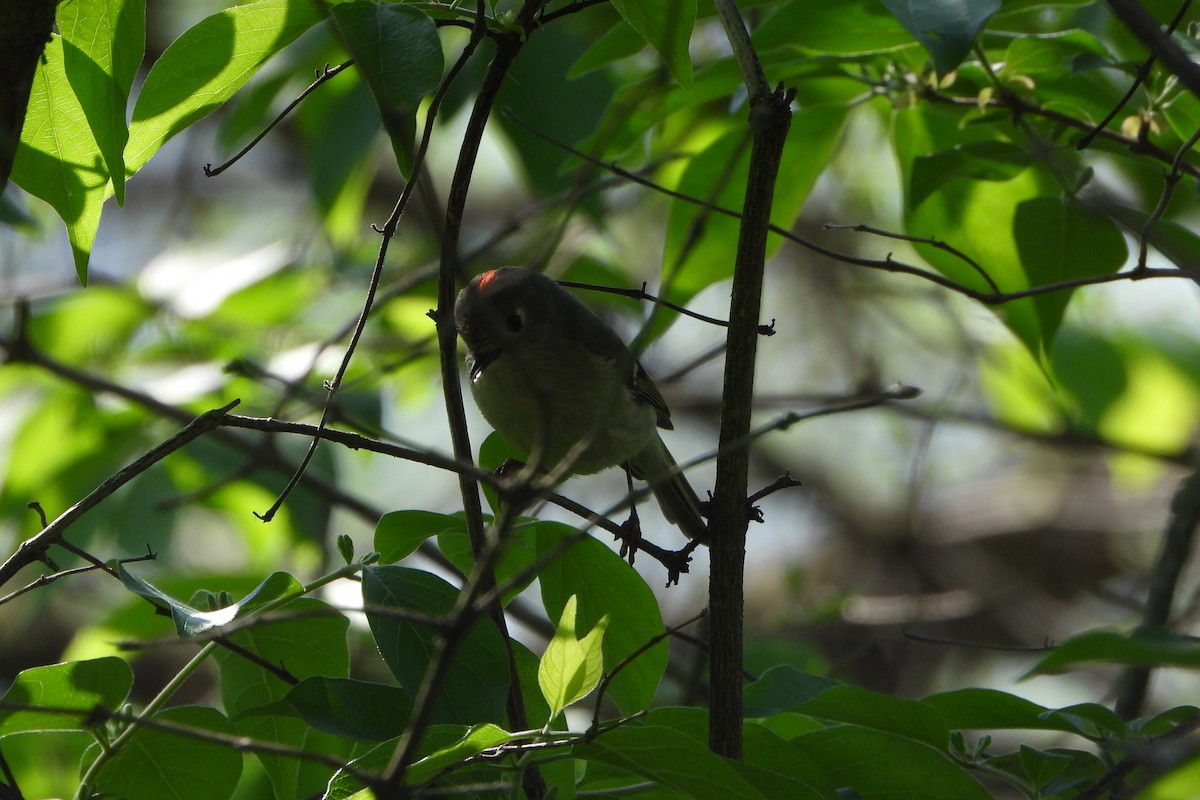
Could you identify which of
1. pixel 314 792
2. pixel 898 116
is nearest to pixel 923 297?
pixel 898 116

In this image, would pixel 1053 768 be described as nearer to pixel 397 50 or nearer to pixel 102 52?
pixel 397 50

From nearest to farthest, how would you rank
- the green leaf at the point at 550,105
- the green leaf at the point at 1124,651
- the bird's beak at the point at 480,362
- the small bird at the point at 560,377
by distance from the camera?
the green leaf at the point at 1124,651, the green leaf at the point at 550,105, the small bird at the point at 560,377, the bird's beak at the point at 480,362

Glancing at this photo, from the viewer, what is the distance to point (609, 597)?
71.2 inches

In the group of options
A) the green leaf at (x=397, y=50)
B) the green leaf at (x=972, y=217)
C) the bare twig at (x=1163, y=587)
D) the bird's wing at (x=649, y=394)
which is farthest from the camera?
the bird's wing at (x=649, y=394)

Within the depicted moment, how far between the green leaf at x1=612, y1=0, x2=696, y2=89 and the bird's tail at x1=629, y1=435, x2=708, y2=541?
230 centimetres

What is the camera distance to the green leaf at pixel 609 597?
179 centimetres

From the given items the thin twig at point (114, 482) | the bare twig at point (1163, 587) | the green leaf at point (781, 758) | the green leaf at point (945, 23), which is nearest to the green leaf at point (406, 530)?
the thin twig at point (114, 482)

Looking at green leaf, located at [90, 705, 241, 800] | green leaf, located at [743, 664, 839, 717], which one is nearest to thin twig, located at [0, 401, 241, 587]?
green leaf, located at [90, 705, 241, 800]

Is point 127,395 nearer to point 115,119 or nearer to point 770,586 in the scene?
point 115,119

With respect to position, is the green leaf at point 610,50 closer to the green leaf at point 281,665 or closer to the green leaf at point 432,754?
the green leaf at point 281,665

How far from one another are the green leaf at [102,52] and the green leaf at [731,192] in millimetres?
1122

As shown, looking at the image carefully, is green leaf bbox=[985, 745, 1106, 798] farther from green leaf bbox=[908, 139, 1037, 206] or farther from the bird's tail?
the bird's tail

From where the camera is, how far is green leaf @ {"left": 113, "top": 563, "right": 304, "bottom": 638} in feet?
4.53

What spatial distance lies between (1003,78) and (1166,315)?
3771 mm
